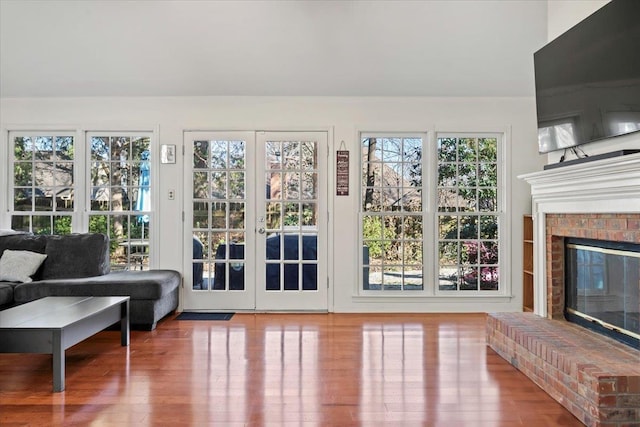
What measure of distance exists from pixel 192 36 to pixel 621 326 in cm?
408

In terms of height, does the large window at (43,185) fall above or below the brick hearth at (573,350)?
above

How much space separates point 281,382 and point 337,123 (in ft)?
9.65

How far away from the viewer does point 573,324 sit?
10.5ft

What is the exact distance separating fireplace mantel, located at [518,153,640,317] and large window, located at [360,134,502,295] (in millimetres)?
1392

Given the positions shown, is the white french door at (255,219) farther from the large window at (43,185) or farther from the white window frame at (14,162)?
the large window at (43,185)

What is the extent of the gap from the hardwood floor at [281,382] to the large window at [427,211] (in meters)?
0.90

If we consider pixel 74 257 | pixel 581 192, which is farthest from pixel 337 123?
pixel 74 257

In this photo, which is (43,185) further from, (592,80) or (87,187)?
(592,80)

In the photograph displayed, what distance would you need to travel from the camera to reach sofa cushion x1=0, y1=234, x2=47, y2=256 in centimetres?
451

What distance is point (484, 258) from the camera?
4.95 metres

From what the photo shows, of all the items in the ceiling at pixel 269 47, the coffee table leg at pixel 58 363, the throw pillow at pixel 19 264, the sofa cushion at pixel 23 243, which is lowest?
the coffee table leg at pixel 58 363

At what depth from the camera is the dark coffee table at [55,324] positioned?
8.84 ft

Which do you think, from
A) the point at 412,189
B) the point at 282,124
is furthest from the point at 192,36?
the point at 412,189

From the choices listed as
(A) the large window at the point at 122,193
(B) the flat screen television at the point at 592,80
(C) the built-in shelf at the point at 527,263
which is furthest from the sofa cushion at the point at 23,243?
(C) the built-in shelf at the point at 527,263
